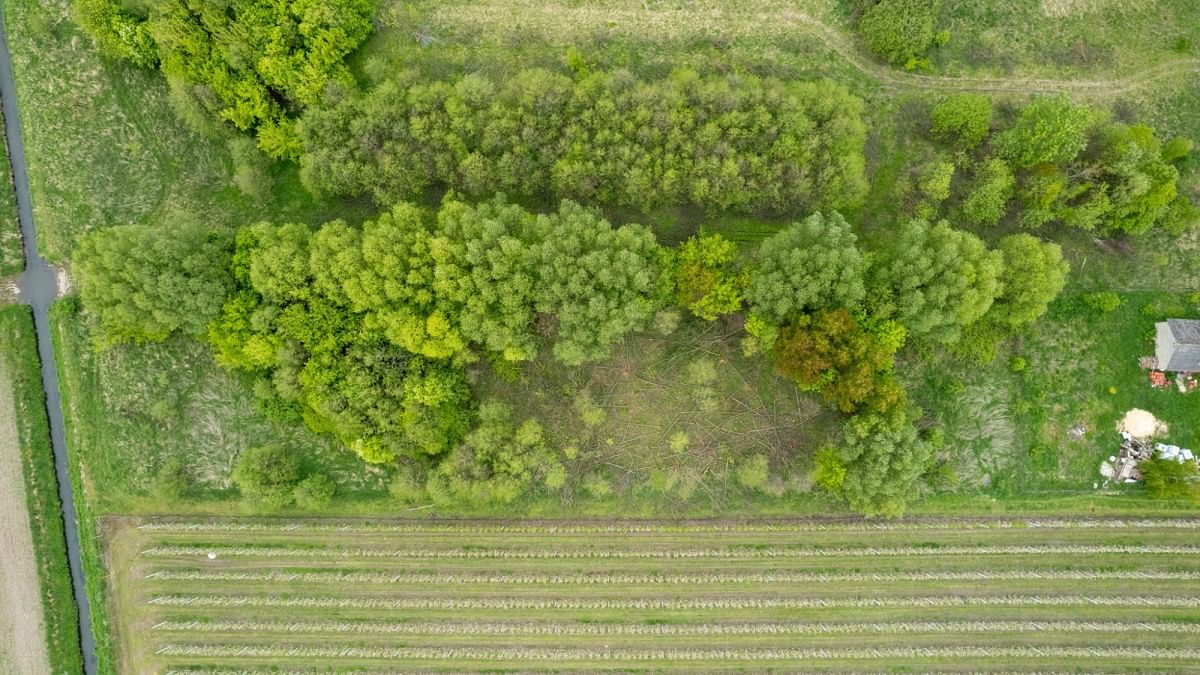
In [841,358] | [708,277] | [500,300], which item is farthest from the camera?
[500,300]

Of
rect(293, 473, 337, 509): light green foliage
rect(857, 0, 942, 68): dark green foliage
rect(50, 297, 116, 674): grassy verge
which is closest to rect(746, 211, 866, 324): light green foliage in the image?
rect(857, 0, 942, 68): dark green foliage

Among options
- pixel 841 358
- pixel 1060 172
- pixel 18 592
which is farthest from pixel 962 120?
pixel 18 592

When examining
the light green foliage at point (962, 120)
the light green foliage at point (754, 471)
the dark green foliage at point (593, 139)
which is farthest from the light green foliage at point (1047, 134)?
the light green foliage at point (754, 471)

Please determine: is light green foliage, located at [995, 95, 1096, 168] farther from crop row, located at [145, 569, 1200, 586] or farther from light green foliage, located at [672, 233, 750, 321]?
crop row, located at [145, 569, 1200, 586]

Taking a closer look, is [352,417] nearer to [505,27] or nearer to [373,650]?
[373,650]

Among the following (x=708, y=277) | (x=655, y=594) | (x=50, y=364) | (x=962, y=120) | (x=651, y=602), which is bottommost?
(x=651, y=602)

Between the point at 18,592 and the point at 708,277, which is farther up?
the point at 708,277

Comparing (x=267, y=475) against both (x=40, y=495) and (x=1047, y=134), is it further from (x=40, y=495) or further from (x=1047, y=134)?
(x=1047, y=134)
